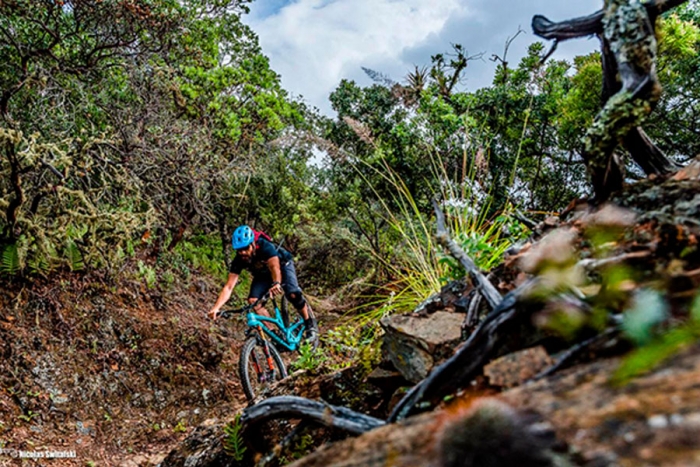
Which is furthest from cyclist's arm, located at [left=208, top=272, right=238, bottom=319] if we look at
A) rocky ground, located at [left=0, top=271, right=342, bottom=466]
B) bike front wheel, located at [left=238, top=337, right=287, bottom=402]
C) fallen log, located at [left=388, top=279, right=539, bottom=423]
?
fallen log, located at [left=388, top=279, right=539, bottom=423]

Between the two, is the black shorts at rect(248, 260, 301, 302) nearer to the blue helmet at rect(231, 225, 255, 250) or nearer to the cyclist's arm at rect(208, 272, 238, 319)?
the cyclist's arm at rect(208, 272, 238, 319)

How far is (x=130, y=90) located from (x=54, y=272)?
3483 mm

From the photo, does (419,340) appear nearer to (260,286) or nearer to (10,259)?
(260,286)

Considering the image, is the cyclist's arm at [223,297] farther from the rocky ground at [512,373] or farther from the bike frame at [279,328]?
→ the rocky ground at [512,373]

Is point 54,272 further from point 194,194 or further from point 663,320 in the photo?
point 663,320

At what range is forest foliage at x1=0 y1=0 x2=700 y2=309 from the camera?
5.39 meters

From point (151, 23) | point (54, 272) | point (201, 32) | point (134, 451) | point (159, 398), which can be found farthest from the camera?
point (201, 32)

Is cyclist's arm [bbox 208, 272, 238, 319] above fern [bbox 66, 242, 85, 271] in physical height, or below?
below

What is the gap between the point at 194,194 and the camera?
766 centimetres

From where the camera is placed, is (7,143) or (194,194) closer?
(7,143)

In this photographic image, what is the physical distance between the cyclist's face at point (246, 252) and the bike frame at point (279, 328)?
0.67 meters

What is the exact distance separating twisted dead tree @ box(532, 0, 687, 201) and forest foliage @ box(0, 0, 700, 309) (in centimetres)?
82

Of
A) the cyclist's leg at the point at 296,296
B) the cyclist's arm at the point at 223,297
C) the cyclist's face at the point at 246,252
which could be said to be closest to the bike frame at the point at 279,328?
the cyclist's leg at the point at 296,296

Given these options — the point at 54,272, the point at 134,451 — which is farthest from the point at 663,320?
the point at 54,272
